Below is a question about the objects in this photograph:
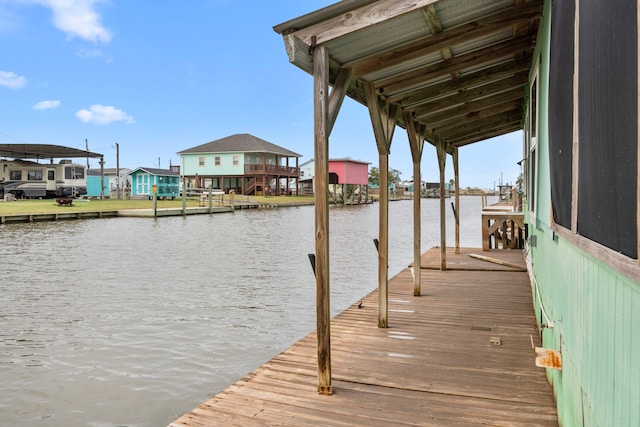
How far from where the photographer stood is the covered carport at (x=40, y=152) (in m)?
42.0

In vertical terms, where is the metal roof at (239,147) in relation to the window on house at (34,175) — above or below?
above

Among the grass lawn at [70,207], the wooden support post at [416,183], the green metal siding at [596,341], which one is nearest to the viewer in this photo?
the green metal siding at [596,341]

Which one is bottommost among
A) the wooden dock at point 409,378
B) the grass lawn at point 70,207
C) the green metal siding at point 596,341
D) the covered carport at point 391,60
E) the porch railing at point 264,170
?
the wooden dock at point 409,378

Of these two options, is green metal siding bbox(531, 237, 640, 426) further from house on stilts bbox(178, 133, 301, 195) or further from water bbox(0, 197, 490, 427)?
house on stilts bbox(178, 133, 301, 195)

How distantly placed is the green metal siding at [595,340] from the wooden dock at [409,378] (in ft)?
2.20

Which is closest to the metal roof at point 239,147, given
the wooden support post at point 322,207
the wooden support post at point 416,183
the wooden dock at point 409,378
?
the wooden support post at point 416,183

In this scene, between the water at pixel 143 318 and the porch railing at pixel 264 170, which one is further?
the porch railing at pixel 264 170

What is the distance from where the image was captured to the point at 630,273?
130 centimetres

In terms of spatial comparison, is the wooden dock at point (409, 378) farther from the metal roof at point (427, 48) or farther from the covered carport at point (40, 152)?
the covered carport at point (40, 152)

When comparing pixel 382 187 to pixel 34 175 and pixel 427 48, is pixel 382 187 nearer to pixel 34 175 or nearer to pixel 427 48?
pixel 427 48

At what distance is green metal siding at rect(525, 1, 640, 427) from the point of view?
4.67 ft

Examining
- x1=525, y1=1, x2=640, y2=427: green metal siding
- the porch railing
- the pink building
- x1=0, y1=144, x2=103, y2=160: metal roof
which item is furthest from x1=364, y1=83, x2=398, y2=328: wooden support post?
the porch railing

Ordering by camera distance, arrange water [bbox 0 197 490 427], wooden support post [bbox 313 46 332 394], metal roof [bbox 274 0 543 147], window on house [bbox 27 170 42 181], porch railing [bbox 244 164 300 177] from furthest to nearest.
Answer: porch railing [bbox 244 164 300 177] < window on house [bbox 27 170 42 181] < water [bbox 0 197 490 427] < wooden support post [bbox 313 46 332 394] < metal roof [bbox 274 0 543 147]

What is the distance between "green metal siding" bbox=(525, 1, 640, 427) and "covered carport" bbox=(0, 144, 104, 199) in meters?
46.0
